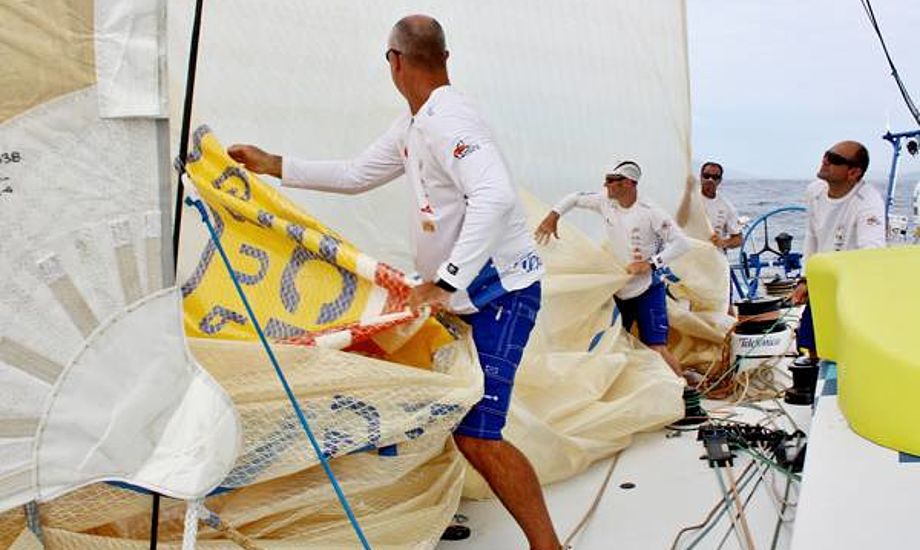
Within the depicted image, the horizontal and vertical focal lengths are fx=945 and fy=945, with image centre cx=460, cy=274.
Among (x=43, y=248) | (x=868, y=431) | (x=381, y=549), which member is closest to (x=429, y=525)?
(x=381, y=549)

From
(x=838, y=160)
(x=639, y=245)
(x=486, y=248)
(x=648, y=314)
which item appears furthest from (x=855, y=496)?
(x=639, y=245)

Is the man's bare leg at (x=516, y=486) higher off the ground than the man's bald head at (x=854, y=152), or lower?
lower

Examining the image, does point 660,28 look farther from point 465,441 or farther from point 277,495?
point 277,495

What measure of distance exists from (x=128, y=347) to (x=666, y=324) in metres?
2.91

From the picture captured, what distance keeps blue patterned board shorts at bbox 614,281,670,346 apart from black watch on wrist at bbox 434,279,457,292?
2001mm

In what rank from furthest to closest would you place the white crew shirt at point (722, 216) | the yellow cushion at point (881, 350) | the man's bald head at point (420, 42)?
the white crew shirt at point (722, 216)
the man's bald head at point (420, 42)
the yellow cushion at point (881, 350)

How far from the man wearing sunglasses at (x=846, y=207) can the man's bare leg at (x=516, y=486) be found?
161cm

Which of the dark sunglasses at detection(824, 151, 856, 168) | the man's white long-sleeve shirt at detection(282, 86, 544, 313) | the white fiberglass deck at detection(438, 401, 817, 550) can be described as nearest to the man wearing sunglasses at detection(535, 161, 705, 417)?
the dark sunglasses at detection(824, 151, 856, 168)

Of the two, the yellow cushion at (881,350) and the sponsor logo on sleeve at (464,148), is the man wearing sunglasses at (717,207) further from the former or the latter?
the sponsor logo on sleeve at (464,148)

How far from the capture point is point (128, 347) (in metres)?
1.10

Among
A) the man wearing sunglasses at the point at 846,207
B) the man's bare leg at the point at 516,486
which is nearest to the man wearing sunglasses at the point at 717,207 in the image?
the man wearing sunglasses at the point at 846,207

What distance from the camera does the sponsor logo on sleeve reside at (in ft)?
6.02

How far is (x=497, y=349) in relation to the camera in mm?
1998

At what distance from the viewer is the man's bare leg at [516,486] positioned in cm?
195
